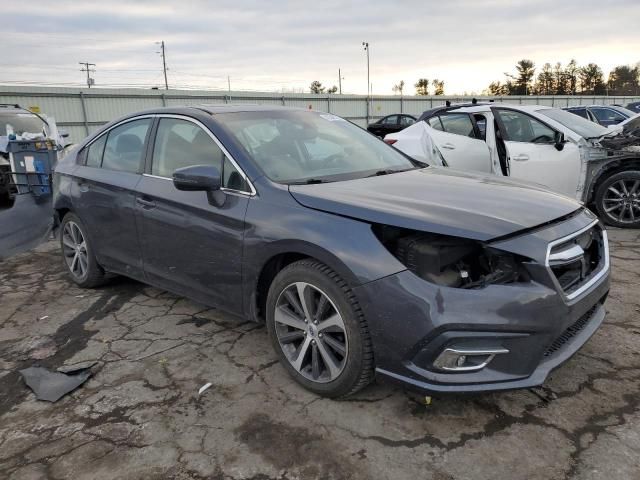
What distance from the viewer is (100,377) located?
10.5 feet

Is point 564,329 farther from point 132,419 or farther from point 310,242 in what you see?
point 132,419

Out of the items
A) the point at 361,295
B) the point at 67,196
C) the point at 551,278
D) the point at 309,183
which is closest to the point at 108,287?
the point at 67,196

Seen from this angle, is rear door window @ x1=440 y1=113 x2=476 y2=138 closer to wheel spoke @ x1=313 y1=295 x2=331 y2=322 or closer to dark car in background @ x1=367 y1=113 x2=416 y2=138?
wheel spoke @ x1=313 y1=295 x2=331 y2=322

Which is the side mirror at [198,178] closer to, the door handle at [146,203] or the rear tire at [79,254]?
the door handle at [146,203]

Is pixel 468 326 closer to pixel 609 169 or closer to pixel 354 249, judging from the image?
pixel 354 249

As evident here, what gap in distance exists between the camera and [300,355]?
2891 millimetres

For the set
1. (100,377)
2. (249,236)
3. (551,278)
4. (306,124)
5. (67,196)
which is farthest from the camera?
(67,196)

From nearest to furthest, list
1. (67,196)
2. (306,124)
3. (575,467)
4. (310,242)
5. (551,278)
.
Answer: (575,467)
(551,278)
(310,242)
(306,124)
(67,196)

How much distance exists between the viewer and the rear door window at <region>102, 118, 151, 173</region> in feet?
13.0

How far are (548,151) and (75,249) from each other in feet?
18.8

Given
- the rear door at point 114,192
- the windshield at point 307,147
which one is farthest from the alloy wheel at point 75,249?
the windshield at point 307,147

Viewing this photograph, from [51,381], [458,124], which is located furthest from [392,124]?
[51,381]

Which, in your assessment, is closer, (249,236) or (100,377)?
(249,236)

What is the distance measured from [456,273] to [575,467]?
0.98m
